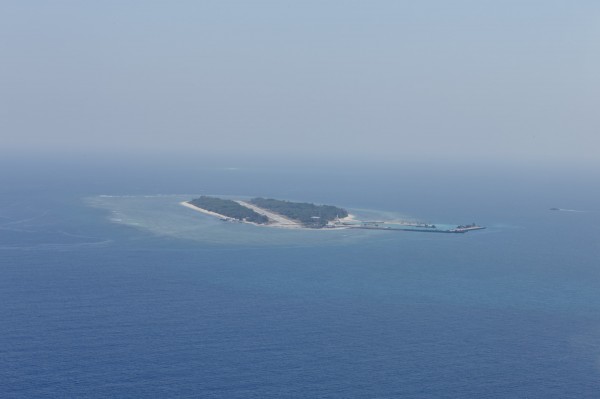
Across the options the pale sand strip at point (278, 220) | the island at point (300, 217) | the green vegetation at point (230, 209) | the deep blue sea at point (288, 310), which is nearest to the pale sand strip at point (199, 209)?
the island at point (300, 217)

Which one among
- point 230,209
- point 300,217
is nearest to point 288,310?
point 300,217

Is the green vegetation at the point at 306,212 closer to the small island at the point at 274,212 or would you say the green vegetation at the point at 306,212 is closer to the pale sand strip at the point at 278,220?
the small island at the point at 274,212

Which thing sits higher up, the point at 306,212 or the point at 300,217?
the point at 306,212

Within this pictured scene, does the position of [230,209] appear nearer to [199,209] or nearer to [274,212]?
[274,212]

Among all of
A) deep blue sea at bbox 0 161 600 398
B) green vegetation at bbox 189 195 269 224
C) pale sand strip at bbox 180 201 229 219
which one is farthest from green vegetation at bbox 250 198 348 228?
deep blue sea at bbox 0 161 600 398

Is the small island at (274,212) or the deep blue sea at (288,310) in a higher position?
the small island at (274,212)

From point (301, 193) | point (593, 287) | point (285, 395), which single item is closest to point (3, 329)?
point (285, 395)

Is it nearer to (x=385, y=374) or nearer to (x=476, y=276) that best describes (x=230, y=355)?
(x=385, y=374)
